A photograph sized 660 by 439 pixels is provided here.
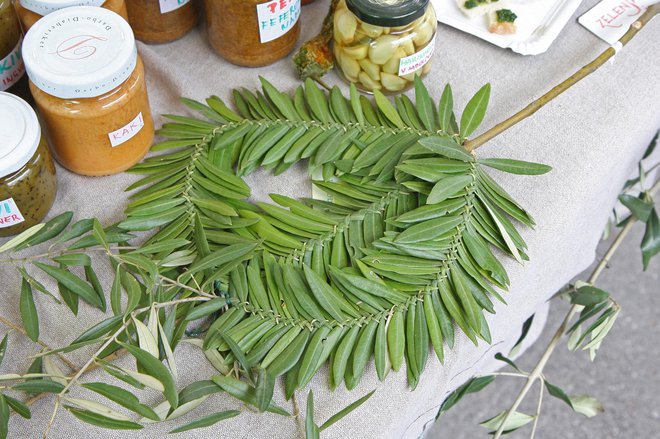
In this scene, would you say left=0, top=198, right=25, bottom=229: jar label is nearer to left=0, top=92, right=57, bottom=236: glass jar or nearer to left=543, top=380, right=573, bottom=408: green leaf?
left=0, top=92, right=57, bottom=236: glass jar

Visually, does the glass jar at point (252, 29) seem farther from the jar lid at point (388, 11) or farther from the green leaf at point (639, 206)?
the green leaf at point (639, 206)

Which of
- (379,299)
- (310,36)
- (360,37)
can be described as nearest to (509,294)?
(379,299)

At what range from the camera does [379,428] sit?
2.26ft

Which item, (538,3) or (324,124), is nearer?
(324,124)

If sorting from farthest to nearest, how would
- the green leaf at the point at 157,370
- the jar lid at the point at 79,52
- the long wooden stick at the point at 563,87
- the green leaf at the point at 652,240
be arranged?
the green leaf at the point at 652,240 < the long wooden stick at the point at 563,87 < the jar lid at the point at 79,52 < the green leaf at the point at 157,370

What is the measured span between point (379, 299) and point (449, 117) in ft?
0.78

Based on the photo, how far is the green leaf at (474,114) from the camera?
2.60 ft

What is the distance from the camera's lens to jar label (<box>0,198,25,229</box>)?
2.35 ft

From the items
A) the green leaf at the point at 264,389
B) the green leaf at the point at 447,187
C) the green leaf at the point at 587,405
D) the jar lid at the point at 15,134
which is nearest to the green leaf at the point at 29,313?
the jar lid at the point at 15,134

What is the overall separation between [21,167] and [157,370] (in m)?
0.25

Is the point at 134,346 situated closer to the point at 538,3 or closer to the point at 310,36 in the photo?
the point at 310,36

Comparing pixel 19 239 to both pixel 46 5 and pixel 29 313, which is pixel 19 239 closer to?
pixel 29 313

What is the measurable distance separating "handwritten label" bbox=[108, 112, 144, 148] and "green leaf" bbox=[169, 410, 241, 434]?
1.04ft

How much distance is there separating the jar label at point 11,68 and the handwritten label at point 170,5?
0.18 metres
